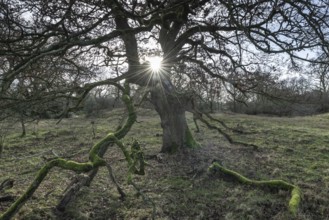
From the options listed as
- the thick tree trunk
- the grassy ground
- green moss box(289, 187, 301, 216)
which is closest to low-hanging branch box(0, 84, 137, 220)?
the grassy ground

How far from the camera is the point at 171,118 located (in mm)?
10781

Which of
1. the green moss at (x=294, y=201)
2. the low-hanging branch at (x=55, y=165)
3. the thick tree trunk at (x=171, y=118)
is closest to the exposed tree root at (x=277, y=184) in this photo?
the green moss at (x=294, y=201)

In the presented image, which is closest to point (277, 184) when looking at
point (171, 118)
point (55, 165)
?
point (171, 118)

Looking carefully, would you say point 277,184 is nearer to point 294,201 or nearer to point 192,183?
point 294,201

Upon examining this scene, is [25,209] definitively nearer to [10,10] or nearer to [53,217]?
[53,217]

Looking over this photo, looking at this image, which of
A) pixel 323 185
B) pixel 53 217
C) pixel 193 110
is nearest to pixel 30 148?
pixel 193 110

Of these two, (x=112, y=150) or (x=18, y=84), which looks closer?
(x=18, y=84)

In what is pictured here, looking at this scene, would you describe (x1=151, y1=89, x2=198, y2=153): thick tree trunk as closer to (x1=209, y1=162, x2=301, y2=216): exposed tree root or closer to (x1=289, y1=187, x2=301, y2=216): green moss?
(x1=209, y1=162, x2=301, y2=216): exposed tree root

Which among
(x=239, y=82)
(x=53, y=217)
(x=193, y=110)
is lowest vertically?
(x=53, y=217)

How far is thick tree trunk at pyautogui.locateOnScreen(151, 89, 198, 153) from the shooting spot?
1059cm

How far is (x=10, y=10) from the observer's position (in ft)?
20.7

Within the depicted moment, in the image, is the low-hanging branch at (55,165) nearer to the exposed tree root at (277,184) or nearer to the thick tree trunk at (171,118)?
the exposed tree root at (277,184)

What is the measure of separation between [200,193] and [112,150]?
561 cm

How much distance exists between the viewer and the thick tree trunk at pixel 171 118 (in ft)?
34.8
